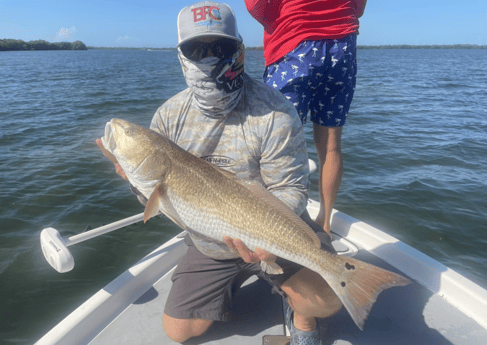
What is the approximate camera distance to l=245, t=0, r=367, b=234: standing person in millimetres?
3289

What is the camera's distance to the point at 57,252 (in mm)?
2777

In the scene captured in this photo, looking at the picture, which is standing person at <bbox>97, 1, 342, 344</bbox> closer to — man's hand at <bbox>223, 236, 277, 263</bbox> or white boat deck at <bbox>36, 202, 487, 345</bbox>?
man's hand at <bbox>223, 236, 277, 263</bbox>

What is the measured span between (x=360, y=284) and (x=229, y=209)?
100 cm

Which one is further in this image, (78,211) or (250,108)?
(78,211)

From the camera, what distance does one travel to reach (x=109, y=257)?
18.5 feet

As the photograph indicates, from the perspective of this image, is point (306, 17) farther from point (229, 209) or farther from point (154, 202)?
point (154, 202)

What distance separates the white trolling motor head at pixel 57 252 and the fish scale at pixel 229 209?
96 centimetres

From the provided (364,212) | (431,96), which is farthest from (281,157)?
(431,96)

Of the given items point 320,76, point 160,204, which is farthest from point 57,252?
point 320,76

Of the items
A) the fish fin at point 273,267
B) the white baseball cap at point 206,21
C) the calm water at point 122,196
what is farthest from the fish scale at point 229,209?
the calm water at point 122,196

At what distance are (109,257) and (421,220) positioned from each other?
586cm

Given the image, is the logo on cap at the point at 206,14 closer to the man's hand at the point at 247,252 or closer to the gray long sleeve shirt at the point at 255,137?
the gray long sleeve shirt at the point at 255,137

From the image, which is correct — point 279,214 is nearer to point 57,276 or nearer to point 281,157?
point 281,157

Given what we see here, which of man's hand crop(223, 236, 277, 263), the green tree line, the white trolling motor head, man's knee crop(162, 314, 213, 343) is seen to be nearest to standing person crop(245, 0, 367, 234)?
man's hand crop(223, 236, 277, 263)
